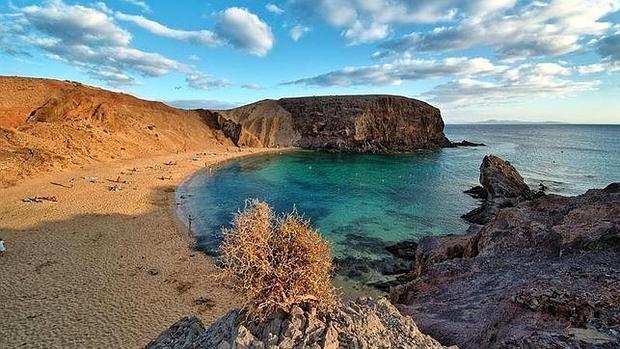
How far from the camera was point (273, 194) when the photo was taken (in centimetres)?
4412

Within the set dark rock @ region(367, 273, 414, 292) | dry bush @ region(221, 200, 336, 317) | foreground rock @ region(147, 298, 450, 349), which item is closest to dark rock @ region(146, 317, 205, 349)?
foreground rock @ region(147, 298, 450, 349)

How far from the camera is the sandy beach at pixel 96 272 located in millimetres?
15188

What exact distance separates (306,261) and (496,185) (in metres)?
39.7

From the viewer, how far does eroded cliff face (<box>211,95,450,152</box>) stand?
92.6m

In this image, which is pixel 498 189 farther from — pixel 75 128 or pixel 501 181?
pixel 75 128

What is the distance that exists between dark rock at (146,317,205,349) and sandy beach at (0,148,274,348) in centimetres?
158

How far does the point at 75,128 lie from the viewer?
182 ft

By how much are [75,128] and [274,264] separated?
59796mm

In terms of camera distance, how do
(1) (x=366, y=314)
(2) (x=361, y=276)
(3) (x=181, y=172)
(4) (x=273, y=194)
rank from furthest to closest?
(3) (x=181, y=172) < (4) (x=273, y=194) < (2) (x=361, y=276) < (1) (x=366, y=314)

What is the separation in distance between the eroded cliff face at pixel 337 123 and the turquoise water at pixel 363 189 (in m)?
11.0

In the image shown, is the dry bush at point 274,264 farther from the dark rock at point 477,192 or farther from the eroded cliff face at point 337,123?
the eroded cliff face at point 337,123

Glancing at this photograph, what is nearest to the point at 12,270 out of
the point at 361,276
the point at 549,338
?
the point at 361,276

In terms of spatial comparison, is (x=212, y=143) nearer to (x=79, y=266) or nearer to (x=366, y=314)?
(x=79, y=266)

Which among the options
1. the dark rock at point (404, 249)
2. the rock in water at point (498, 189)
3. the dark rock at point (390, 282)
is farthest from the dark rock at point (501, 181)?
the dark rock at point (390, 282)
